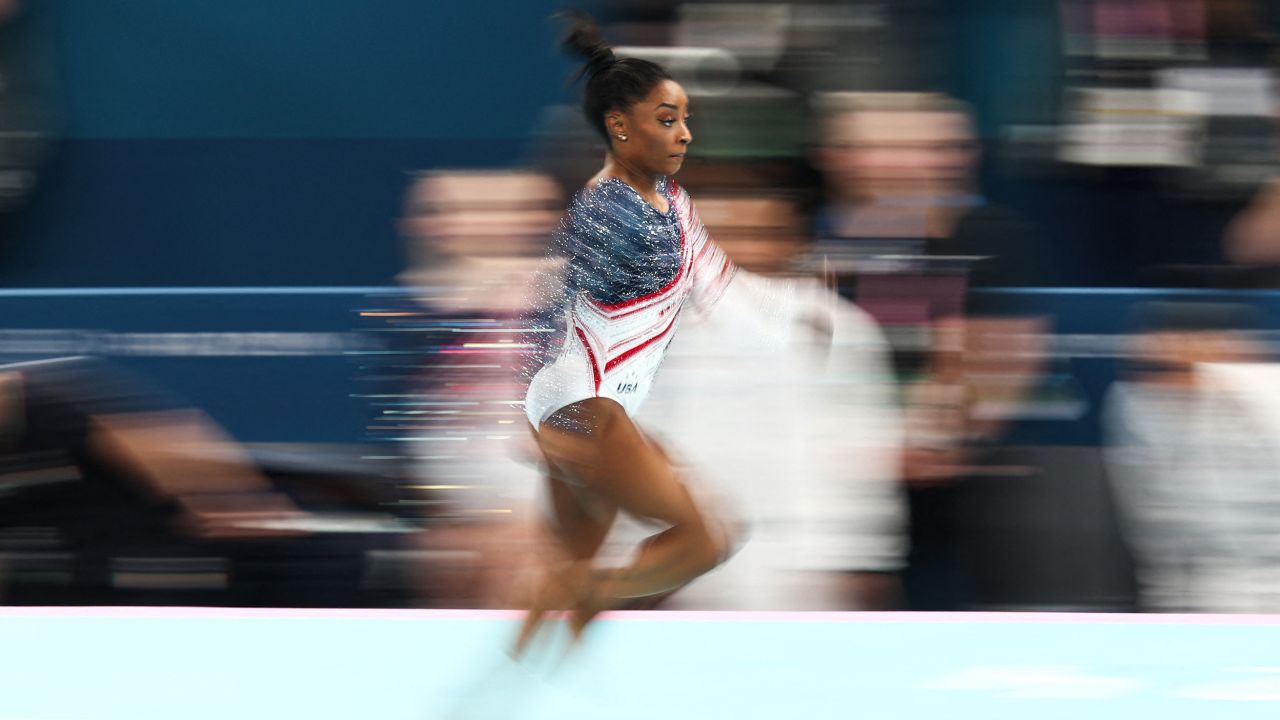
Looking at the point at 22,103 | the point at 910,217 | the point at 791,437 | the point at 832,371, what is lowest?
the point at 791,437

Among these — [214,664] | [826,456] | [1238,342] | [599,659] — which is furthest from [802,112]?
[214,664]

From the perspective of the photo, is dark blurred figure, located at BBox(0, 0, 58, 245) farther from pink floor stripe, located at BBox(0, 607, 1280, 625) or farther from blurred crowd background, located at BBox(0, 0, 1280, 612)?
pink floor stripe, located at BBox(0, 607, 1280, 625)

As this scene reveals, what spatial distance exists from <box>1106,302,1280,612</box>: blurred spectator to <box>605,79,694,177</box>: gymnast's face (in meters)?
1.57

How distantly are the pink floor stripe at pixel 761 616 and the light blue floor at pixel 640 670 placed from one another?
1cm

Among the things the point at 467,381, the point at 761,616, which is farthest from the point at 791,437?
the point at 467,381

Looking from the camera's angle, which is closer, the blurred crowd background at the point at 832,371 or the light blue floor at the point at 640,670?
the light blue floor at the point at 640,670

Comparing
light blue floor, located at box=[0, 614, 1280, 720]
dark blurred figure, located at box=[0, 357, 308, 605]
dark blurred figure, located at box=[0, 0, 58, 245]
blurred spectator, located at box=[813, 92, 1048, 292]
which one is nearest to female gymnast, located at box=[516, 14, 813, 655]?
light blue floor, located at box=[0, 614, 1280, 720]

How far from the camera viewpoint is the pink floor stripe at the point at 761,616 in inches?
123

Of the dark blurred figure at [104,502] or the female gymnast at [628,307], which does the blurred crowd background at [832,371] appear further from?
the female gymnast at [628,307]

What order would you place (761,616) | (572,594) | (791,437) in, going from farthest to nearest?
(791,437), (761,616), (572,594)

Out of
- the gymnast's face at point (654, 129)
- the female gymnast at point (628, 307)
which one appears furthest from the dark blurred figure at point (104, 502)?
the gymnast's face at point (654, 129)

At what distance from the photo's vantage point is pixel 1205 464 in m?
3.41

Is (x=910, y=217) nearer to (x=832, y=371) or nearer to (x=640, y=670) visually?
(x=832, y=371)

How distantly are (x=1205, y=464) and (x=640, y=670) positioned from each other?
1.31 meters
